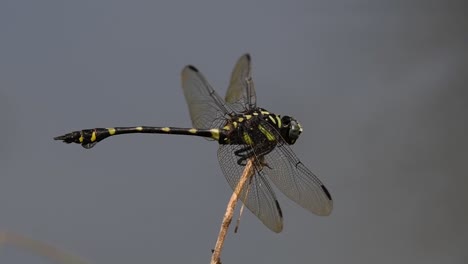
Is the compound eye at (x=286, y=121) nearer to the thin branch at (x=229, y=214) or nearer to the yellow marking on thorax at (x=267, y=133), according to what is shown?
the yellow marking on thorax at (x=267, y=133)

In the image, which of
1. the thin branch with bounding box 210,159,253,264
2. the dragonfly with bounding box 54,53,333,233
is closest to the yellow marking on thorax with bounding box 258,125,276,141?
the dragonfly with bounding box 54,53,333,233

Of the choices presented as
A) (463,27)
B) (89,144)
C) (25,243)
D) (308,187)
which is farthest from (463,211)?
(25,243)

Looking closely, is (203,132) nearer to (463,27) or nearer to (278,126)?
(278,126)

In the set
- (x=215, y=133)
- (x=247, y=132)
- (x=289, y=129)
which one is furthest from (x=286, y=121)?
(x=215, y=133)

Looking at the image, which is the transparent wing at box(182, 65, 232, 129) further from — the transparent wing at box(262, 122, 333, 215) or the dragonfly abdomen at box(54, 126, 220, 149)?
the transparent wing at box(262, 122, 333, 215)

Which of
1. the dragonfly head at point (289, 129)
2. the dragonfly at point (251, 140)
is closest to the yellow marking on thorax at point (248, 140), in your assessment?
the dragonfly at point (251, 140)

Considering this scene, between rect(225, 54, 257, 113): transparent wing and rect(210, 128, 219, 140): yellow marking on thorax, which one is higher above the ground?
rect(225, 54, 257, 113): transparent wing

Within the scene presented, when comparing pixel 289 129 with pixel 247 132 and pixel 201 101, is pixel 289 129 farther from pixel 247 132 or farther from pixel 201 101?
pixel 201 101
